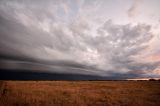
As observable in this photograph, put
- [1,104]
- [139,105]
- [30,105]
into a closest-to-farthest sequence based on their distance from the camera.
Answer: [1,104], [30,105], [139,105]

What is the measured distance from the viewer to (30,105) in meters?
12.4

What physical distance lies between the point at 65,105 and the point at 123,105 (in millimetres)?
5294

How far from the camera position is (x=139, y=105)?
1412 centimetres

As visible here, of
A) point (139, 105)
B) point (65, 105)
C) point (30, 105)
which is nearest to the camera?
point (30, 105)

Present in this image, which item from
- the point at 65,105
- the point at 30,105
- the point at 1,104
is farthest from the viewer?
the point at 65,105

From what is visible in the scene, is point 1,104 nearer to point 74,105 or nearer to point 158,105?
point 74,105

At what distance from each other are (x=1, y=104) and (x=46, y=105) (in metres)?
3.23

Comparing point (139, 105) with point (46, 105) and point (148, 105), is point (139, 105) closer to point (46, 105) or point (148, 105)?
point (148, 105)

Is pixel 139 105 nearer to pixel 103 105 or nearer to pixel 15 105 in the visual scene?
pixel 103 105

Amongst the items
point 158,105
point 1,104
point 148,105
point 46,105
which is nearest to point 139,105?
point 148,105

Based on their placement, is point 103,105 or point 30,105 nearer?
point 30,105

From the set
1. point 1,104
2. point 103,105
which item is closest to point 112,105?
point 103,105

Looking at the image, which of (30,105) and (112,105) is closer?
(30,105)

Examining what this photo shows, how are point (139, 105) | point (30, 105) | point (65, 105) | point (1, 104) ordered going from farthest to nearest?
point (139, 105) → point (65, 105) → point (30, 105) → point (1, 104)
